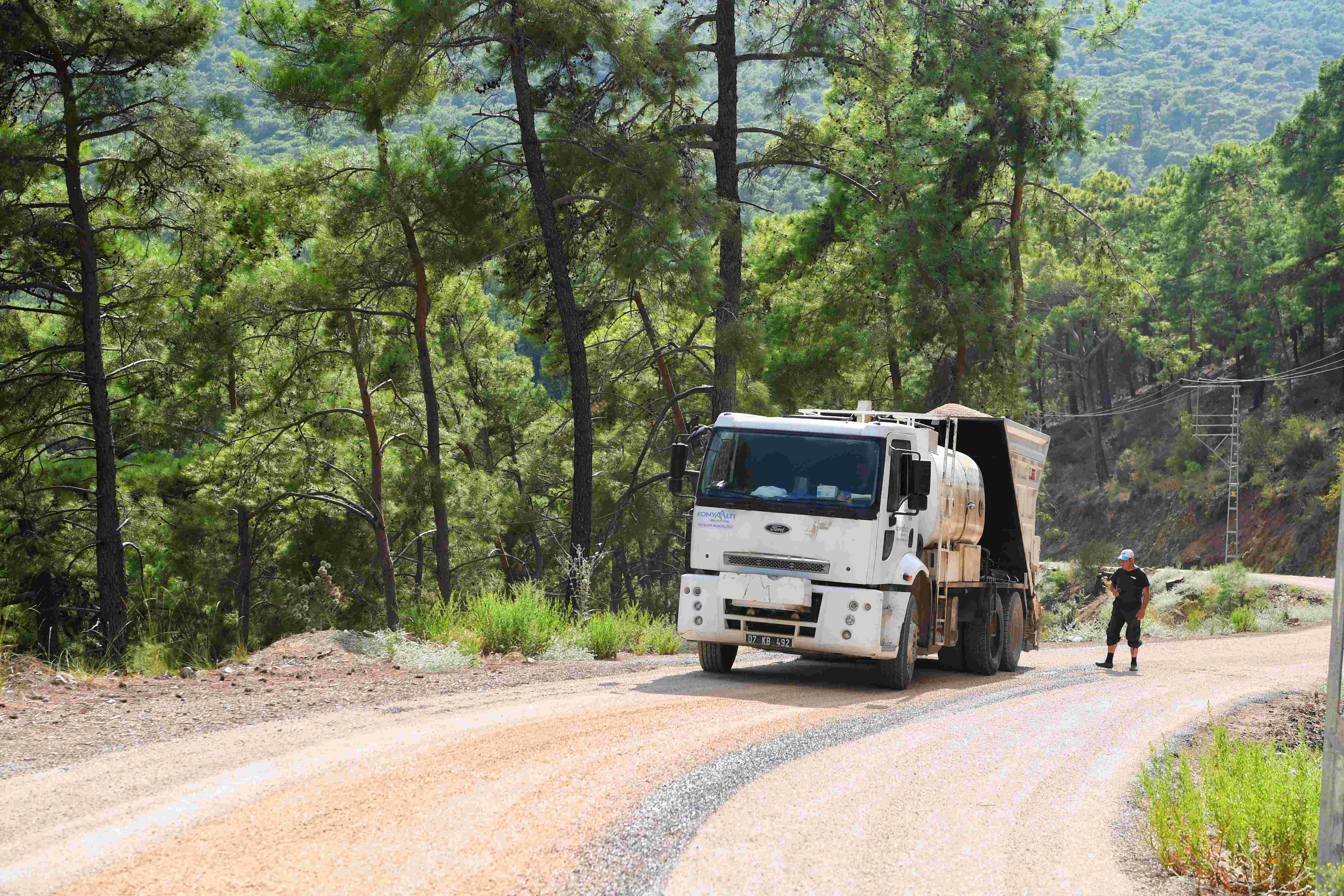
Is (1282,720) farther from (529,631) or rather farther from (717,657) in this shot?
(529,631)

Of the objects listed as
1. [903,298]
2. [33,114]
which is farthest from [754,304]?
[33,114]

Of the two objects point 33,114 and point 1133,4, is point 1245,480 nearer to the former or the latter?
point 1133,4

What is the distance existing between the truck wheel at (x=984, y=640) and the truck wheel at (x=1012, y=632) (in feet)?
0.73

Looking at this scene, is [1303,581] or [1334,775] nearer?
[1334,775]

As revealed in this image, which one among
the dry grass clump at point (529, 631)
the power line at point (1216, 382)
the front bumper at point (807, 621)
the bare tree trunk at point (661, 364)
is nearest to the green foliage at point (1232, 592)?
the power line at point (1216, 382)

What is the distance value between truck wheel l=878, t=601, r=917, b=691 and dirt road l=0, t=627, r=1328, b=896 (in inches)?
67.2

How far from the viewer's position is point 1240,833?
6207 mm

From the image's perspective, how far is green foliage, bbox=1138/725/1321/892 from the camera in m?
6.00

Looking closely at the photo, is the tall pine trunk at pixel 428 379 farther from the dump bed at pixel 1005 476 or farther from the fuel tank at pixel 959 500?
the fuel tank at pixel 959 500

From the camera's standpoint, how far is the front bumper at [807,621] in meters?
12.6

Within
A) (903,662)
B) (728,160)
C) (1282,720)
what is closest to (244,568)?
(728,160)

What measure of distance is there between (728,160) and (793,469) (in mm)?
10510

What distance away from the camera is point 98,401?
724 inches

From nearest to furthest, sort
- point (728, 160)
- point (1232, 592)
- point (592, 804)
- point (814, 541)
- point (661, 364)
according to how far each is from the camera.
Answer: point (592, 804)
point (814, 541)
point (728, 160)
point (661, 364)
point (1232, 592)
